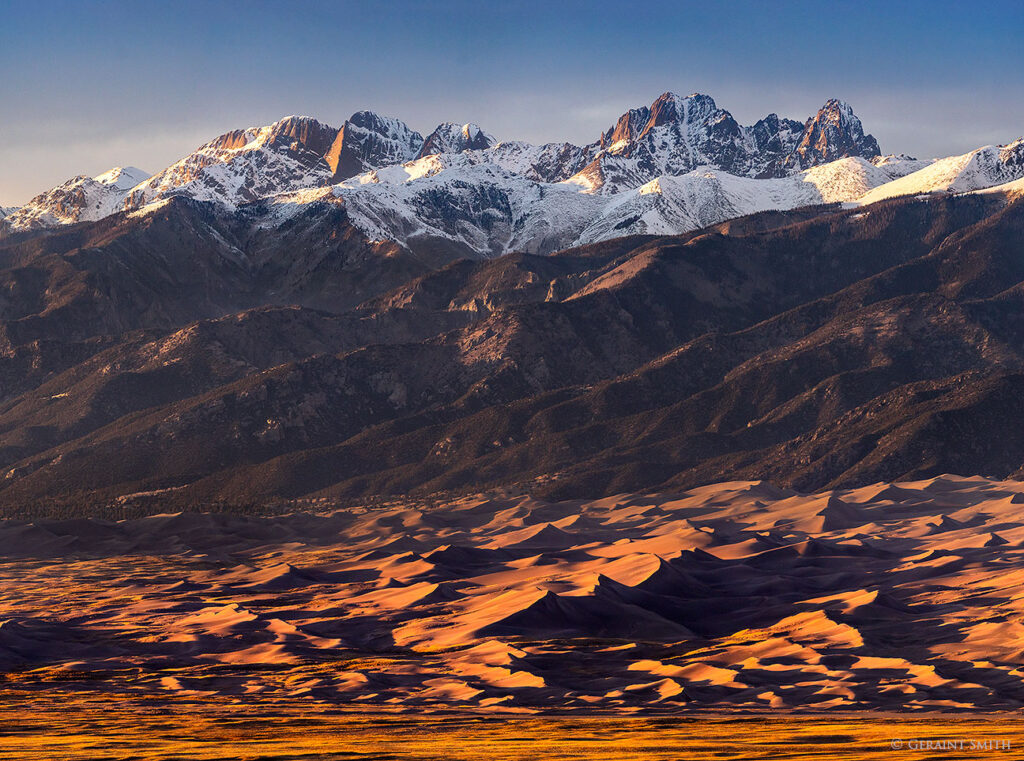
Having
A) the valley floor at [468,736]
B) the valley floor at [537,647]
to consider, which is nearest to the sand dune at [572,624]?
the valley floor at [537,647]

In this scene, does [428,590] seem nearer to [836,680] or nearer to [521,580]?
[521,580]

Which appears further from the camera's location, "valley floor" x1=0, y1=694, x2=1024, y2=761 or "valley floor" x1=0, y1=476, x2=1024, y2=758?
"valley floor" x1=0, y1=476, x2=1024, y2=758

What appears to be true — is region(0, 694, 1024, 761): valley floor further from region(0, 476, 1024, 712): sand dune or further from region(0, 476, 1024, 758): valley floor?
region(0, 476, 1024, 712): sand dune

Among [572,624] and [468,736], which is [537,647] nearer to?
[572,624]

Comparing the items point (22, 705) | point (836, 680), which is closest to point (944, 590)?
point (836, 680)

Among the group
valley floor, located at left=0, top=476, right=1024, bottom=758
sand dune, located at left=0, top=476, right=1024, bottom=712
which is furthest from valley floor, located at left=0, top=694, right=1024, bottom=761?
sand dune, located at left=0, top=476, right=1024, bottom=712

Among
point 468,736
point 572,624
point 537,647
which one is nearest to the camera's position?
point 468,736

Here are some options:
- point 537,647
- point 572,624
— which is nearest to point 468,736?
point 537,647

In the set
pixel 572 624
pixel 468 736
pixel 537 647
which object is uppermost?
pixel 468 736
